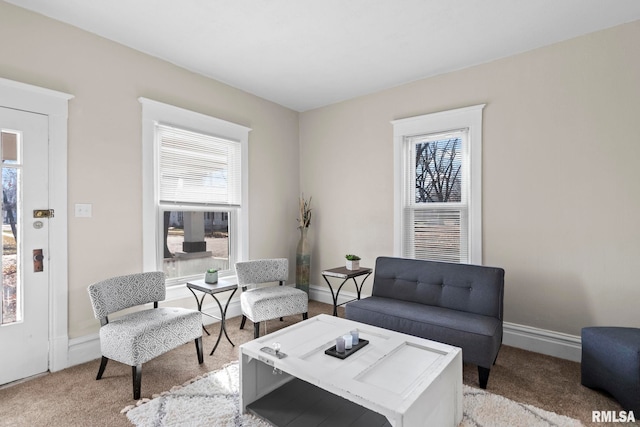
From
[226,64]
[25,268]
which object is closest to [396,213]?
[226,64]

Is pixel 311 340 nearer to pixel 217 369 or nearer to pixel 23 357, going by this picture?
pixel 217 369

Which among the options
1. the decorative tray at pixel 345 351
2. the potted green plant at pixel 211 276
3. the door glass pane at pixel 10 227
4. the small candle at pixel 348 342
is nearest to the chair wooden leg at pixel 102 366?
the door glass pane at pixel 10 227

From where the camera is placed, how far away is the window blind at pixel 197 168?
3619mm

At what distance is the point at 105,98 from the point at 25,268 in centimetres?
158

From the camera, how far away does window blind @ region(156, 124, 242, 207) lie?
362 cm

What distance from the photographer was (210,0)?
255cm

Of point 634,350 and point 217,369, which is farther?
point 217,369

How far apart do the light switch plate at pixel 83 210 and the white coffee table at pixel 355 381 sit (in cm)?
194

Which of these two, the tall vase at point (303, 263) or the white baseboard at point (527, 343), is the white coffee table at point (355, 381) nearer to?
the white baseboard at point (527, 343)

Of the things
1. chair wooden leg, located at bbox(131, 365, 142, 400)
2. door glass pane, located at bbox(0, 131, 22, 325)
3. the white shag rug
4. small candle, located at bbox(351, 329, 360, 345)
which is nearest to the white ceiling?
door glass pane, located at bbox(0, 131, 22, 325)

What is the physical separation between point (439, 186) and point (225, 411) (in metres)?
3.08

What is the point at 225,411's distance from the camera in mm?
2201

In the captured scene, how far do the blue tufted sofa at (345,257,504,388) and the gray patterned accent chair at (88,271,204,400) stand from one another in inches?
59.8

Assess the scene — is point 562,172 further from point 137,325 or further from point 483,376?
point 137,325
